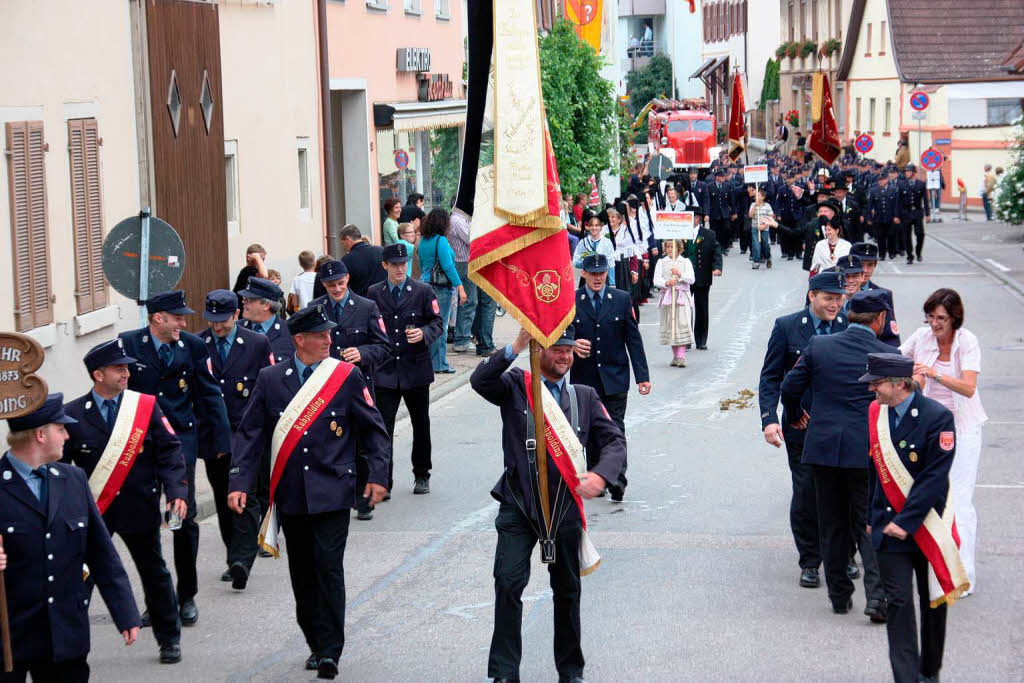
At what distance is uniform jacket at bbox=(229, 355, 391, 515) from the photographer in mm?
8250

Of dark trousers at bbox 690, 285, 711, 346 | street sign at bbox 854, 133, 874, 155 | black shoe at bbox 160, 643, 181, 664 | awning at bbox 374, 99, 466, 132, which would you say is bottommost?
black shoe at bbox 160, 643, 181, 664

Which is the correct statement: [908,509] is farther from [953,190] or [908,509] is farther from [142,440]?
[953,190]

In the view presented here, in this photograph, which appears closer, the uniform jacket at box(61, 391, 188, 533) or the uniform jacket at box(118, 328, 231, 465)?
the uniform jacket at box(61, 391, 188, 533)

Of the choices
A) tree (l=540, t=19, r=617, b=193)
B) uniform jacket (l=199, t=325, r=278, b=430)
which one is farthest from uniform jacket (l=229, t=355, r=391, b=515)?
tree (l=540, t=19, r=617, b=193)

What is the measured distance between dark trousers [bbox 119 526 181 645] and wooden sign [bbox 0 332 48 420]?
2254 millimetres

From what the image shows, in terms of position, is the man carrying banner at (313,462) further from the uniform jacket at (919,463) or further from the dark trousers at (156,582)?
the uniform jacket at (919,463)

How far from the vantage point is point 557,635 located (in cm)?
796

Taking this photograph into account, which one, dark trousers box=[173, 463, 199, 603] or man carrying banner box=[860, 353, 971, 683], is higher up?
man carrying banner box=[860, 353, 971, 683]

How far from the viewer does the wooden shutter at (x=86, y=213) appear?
15820 mm

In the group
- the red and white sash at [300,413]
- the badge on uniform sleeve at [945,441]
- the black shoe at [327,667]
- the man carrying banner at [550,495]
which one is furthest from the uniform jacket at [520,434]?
the badge on uniform sleeve at [945,441]

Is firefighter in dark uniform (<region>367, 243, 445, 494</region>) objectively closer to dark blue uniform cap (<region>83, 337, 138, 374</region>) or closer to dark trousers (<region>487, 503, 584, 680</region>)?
dark blue uniform cap (<region>83, 337, 138, 374</region>)

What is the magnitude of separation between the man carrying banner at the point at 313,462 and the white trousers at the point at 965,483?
136 inches

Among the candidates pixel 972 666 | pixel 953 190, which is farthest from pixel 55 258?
pixel 953 190

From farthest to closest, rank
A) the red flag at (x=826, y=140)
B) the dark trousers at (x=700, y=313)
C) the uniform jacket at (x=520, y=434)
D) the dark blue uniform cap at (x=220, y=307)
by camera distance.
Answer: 1. the red flag at (x=826, y=140)
2. the dark trousers at (x=700, y=313)
3. the dark blue uniform cap at (x=220, y=307)
4. the uniform jacket at (x=520, y=434)
